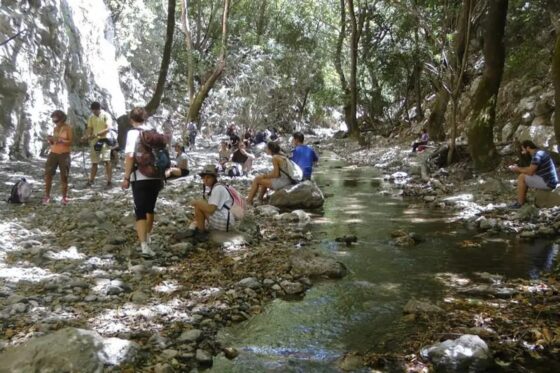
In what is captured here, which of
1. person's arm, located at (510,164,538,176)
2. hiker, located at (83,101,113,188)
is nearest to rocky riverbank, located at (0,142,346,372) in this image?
hiker, located at (83,101,113,188)

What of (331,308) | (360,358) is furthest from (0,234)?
(360,358)

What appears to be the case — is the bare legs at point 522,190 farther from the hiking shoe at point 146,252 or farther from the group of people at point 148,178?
the hiking shoe at point 146,252

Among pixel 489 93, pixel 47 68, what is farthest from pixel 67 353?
pixel 47 68

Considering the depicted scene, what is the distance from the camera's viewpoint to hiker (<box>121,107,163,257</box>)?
18.8 feet

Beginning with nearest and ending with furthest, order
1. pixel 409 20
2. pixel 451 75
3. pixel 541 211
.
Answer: pixel 541 211 → pixel 451 75 → pixel 409 20

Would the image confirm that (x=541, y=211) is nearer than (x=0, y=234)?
No

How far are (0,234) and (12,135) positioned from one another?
759 centimetres

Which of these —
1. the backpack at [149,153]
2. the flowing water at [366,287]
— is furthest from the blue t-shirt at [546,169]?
the backpack at [149,153]

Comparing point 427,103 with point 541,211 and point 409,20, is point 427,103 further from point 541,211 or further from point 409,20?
point 541,211

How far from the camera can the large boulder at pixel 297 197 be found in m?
10.3

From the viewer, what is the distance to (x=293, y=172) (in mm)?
10406

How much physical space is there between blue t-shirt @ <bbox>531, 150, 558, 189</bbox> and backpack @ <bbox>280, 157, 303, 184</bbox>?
4507 millimetres

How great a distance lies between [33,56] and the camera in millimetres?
14602

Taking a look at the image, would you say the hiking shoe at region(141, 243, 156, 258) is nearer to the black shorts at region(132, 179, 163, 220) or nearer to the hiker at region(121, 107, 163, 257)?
the hiker at region(121, 107, 163, 257)
